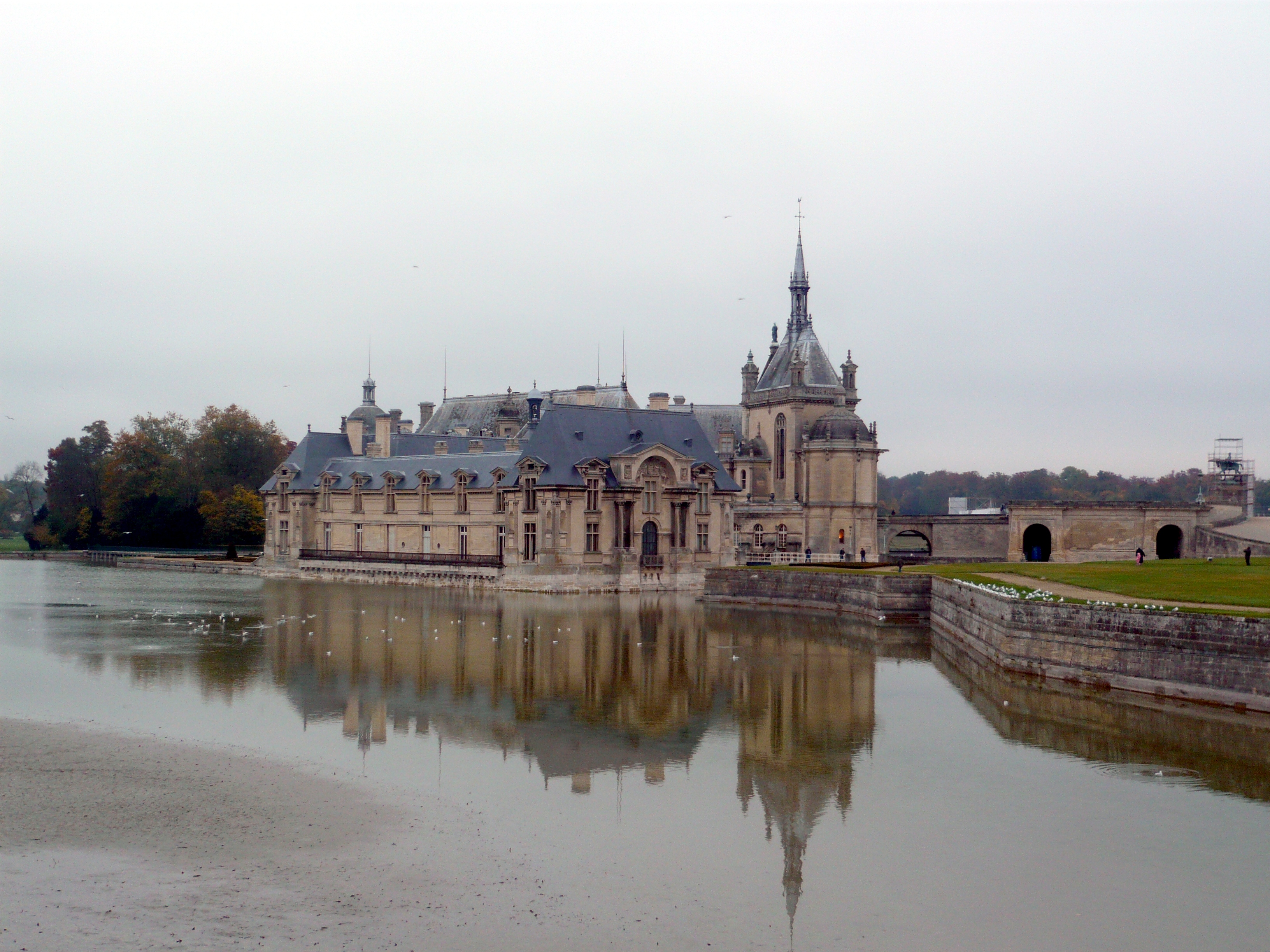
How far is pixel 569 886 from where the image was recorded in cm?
1842

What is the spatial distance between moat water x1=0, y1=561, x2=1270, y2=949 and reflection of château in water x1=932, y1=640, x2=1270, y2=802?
11 cm

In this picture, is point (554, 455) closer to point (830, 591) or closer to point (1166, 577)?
point (830, 591)

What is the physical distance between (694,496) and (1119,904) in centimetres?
5919

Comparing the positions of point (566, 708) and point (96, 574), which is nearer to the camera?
point (566, 708)

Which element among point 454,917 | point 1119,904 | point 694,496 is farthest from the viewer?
point 694,496

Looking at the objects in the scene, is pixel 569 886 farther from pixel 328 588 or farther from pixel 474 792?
pixel 328 588

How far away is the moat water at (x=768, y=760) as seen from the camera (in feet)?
59.5

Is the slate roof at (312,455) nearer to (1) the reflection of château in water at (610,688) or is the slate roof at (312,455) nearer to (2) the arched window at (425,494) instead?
(2) the arched window at (425,494)

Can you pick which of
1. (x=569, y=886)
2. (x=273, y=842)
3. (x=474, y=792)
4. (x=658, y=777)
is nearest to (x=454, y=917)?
(x=569, y=886)

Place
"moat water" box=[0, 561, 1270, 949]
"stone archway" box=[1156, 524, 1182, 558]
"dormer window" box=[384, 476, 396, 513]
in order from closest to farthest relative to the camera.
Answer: "moat water" box=[0, 561, 1270, 949]
"stone archway" box=[1156, 524, 1182, 558]
"dormer window" box=[384, 476, 396, 513]

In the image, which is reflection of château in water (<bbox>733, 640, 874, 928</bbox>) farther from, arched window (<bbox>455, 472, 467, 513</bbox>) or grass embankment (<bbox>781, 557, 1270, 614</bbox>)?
arched window (<bbox>455, 472, 467, 513</bbox>)

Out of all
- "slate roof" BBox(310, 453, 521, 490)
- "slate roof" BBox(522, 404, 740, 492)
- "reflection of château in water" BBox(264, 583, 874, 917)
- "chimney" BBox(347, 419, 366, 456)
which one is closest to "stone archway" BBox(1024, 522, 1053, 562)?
"slate roof" BBox(522, 404, 740, 492)

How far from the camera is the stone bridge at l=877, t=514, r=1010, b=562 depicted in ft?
295

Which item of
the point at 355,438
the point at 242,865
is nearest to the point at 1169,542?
the point at 355,438
